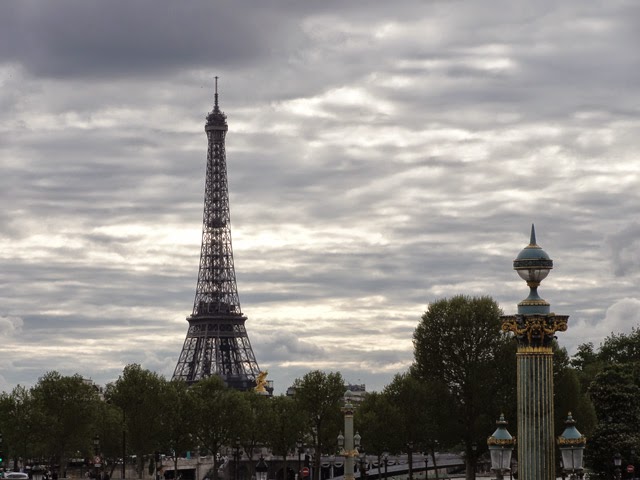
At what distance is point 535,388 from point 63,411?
3966 inches

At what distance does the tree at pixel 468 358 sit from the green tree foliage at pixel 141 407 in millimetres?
27826

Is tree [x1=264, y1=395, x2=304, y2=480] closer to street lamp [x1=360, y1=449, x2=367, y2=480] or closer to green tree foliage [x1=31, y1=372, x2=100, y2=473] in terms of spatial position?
street lamp [x1=360, y1=449, x2=367, y2=480]

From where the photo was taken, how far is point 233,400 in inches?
4798

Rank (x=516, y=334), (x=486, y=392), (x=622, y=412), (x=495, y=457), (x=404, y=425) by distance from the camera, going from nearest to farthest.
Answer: (x=516, y=334), (x=495, y=457), (x=622, y=412), (x=486, y=392), (x=404, y=425)

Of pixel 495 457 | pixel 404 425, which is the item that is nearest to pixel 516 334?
pixel 495 457

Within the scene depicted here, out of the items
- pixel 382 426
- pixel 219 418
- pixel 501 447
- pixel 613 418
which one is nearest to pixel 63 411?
pixel 219 418

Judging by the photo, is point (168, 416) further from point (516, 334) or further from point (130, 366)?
point (516, 334)

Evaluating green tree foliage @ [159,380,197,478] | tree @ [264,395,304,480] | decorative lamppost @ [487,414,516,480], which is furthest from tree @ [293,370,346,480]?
decorative lamppost @ [487,414,516,480]

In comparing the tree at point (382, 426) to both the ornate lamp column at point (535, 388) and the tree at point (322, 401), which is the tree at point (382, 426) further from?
the ornate lamp column at point (535, 388)

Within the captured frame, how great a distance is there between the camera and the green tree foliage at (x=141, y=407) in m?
120

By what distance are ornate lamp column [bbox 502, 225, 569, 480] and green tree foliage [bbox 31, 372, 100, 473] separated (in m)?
99.0

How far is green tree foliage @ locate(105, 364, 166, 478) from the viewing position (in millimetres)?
120062

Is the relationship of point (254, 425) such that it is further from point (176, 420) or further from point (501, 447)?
point (501, 447)

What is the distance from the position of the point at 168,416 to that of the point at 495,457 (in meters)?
95.9
